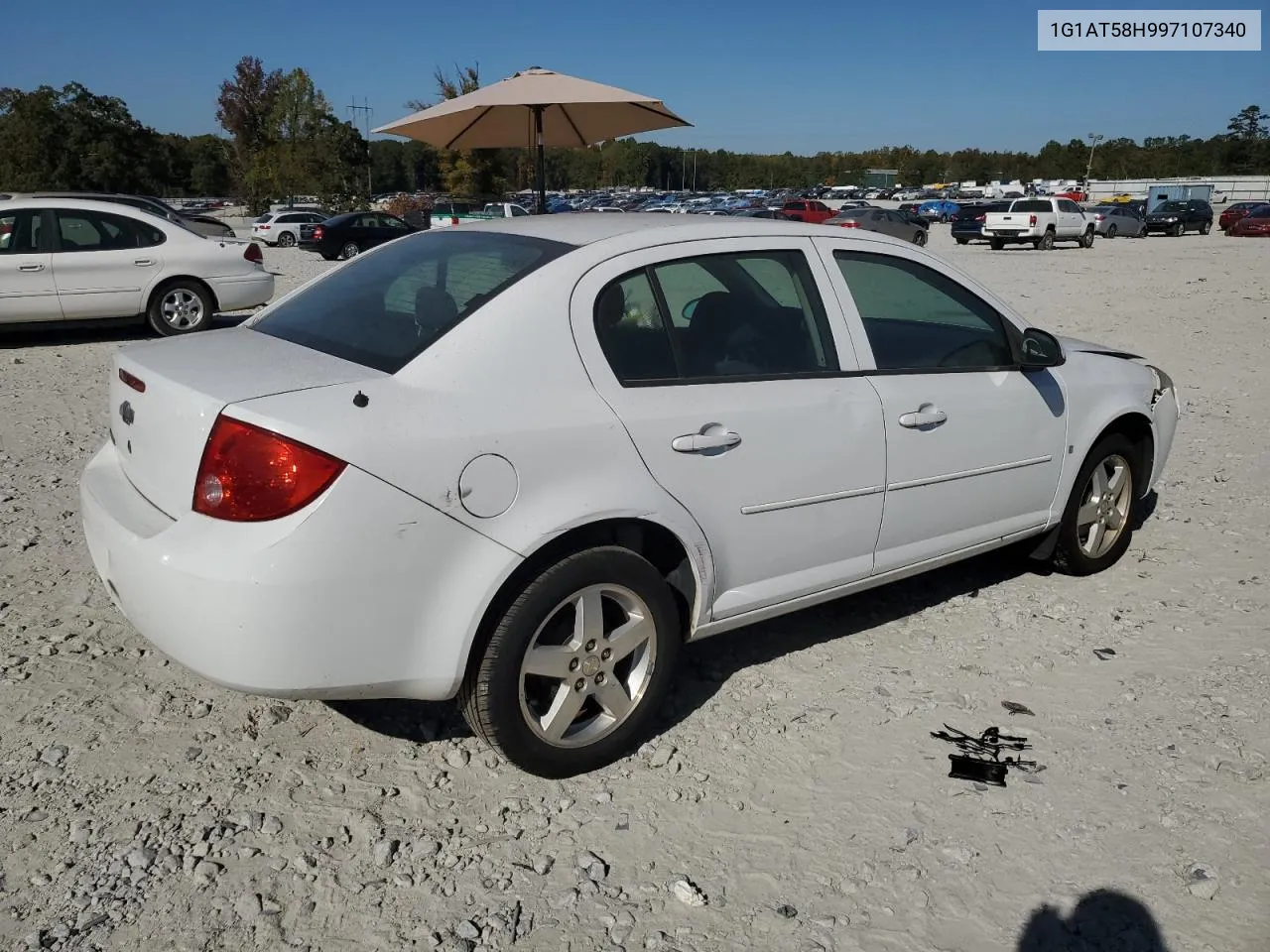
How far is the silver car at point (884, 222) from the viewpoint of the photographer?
34750 millimetres

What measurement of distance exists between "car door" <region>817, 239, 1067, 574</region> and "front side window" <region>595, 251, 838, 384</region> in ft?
0.56

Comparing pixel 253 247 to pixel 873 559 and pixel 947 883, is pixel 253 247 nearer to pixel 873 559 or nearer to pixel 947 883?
pixel 873 559

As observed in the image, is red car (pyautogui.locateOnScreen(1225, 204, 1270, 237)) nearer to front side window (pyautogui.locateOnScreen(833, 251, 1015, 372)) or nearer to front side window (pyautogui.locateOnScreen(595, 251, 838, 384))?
front side window (pyautogui.locateOnScreen(833, 251, 1015, 372))

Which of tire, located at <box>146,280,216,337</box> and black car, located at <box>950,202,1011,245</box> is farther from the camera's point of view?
black car, located at <box>950,202,1011,245</box>

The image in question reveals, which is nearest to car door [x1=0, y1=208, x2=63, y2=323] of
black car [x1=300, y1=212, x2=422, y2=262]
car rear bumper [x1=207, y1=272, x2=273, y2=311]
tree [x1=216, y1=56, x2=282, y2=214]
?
car rear bumper [x1=207, y1=272, x2=273, y2=311]

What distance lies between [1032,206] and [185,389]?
34.4 meters

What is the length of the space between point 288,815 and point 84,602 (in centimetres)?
187

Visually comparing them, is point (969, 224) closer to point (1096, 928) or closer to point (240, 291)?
point (240, 291)

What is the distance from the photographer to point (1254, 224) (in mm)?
40344

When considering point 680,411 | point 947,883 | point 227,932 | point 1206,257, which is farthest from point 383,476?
point 1206,257

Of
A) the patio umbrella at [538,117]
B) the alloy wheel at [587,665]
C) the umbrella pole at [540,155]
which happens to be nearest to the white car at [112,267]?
the patio umbrella at [538,117]

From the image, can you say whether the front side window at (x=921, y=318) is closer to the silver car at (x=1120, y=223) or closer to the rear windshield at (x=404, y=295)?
the rear windshield at (x=404, y=295)

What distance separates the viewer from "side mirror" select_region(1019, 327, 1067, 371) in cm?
408

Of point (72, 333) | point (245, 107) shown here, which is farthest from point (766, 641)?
point (245, 107)
